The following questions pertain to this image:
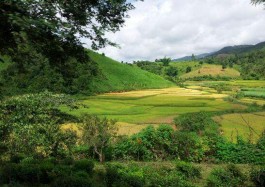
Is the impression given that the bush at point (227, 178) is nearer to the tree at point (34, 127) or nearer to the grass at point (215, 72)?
the tree at point (34, 127)

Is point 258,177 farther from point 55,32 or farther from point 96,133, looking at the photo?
point 55,32

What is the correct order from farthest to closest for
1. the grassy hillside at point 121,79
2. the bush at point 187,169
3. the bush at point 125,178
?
1. the grassy hillside at point 121,79
2. the bush at point 187,169
3. the bush at point 125,178

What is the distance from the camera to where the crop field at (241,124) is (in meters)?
35.0

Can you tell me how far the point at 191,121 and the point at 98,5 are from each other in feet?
81.6

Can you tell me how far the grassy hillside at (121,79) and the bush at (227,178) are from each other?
66.9 m

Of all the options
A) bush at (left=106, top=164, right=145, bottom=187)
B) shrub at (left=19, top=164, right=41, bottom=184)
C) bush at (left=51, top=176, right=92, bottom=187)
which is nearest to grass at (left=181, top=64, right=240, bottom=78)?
bush at (left=106, top=164, right=145, bottom=187)

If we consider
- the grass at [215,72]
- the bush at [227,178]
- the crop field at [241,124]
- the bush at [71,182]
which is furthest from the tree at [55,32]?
the grass at [215,72]

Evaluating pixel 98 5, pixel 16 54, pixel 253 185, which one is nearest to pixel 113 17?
pixel 98 5

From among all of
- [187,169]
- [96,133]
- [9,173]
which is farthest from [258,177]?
[9,173]

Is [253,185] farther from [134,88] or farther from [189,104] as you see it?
[134,88]

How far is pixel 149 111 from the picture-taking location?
176 ft

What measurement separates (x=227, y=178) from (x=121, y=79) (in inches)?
3199

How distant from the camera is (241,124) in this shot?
39719 mm

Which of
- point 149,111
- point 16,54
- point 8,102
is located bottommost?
point 149,111
